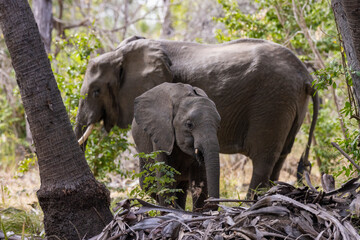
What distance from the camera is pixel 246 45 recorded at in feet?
21.7

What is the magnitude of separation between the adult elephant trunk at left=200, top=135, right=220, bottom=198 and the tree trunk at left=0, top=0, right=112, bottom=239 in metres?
1.01

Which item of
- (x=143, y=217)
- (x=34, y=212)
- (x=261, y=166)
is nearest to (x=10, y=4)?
(x=143, y=217)

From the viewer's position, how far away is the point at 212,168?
14.8ft

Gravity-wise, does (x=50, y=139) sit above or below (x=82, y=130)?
above

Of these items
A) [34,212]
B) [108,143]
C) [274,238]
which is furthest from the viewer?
[108,143]

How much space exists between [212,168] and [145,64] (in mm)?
2543

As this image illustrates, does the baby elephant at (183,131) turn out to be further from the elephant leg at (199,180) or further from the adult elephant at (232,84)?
the adult elephant at (232,84)

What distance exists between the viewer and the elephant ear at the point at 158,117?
16.5ft

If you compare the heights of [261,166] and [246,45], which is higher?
[246,45]

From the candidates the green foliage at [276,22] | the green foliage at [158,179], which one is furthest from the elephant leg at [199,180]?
the green foliage at [276,22]

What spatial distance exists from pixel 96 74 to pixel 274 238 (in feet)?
14.1

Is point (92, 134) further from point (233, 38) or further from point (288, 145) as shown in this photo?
point (233, 38)

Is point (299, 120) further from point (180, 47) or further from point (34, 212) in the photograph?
point (34, 212)

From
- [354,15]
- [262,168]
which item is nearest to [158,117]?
[262,168]
